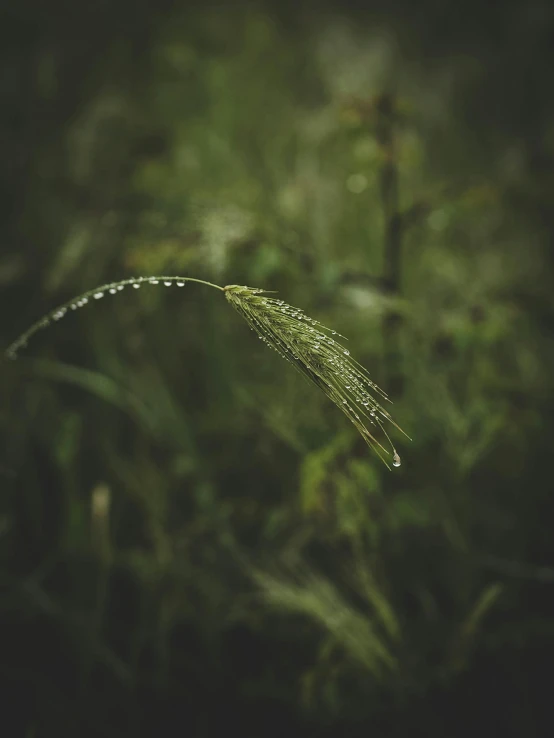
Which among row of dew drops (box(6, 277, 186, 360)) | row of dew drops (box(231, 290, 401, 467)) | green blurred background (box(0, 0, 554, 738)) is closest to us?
row of dew drops (box(231, 290, 401, 467))

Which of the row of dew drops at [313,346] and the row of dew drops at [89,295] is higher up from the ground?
the row of dew drops at [89,295]

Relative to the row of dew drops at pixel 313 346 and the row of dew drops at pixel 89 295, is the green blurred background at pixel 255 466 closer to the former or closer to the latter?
the row of dew drops at pixel 89 295

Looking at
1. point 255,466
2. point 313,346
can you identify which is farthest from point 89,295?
point 255,466

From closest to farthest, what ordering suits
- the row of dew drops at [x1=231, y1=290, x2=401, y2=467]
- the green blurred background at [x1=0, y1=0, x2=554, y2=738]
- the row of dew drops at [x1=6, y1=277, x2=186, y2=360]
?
1. the row of dew drops at [x1=231, y1=290, x2=401, y2=467]
2. the row of dew drops at [x1=6, y1=277, x2=186, y2=360]
3. the green blurred background at [x1=0, y1=0, x2=554, y2=738]

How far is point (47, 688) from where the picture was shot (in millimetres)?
1190

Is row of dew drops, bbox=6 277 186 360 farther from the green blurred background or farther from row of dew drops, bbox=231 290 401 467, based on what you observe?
the green blurred background

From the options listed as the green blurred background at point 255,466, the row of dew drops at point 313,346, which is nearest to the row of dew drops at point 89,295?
the row of dew drops at point 313,346

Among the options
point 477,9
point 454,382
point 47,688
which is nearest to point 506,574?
point 454,382

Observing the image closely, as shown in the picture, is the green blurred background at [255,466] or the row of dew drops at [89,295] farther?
the green blurred background at [255,466]

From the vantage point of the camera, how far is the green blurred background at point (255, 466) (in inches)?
45.8

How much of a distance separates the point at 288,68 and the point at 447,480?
2.08 metres

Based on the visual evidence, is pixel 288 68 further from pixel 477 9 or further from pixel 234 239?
pixel 234 239

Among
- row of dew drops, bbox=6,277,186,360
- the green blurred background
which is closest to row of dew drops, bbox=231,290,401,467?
row of dew drops, bbox=6,277,186,360

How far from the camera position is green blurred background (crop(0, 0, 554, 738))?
3.81 ft
